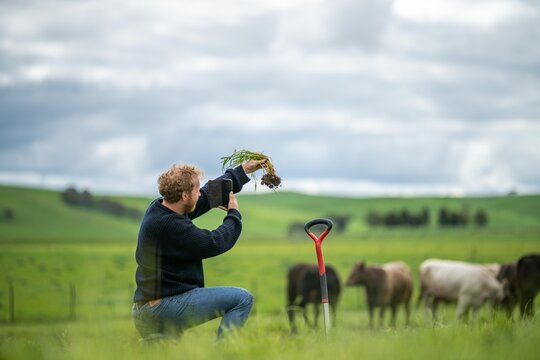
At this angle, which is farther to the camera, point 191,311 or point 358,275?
point 358,275

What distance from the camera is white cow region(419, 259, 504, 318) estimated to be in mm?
21641

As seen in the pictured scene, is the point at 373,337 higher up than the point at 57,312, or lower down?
higher up

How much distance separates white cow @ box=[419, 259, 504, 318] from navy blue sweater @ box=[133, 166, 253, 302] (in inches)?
615

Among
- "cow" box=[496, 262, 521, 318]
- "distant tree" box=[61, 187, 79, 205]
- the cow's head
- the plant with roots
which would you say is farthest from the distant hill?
the plant with roots

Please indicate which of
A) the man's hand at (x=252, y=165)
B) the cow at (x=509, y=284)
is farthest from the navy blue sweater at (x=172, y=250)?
the cow at (x=509, y=284)

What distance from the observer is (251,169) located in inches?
289

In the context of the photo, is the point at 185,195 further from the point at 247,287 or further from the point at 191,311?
the point at 247,287

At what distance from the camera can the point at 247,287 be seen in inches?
1746

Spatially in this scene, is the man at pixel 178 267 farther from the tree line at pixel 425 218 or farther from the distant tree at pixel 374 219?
the distant tree at pixel 374 219

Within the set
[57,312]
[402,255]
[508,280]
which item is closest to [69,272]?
[57,312]

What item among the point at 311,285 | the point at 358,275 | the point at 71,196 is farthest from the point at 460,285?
the point at 71,196

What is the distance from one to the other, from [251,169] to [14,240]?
94872 mm

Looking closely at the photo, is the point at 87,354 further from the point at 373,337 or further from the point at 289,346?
the point at 373,337

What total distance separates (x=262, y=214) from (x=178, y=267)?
149917 millimetres
